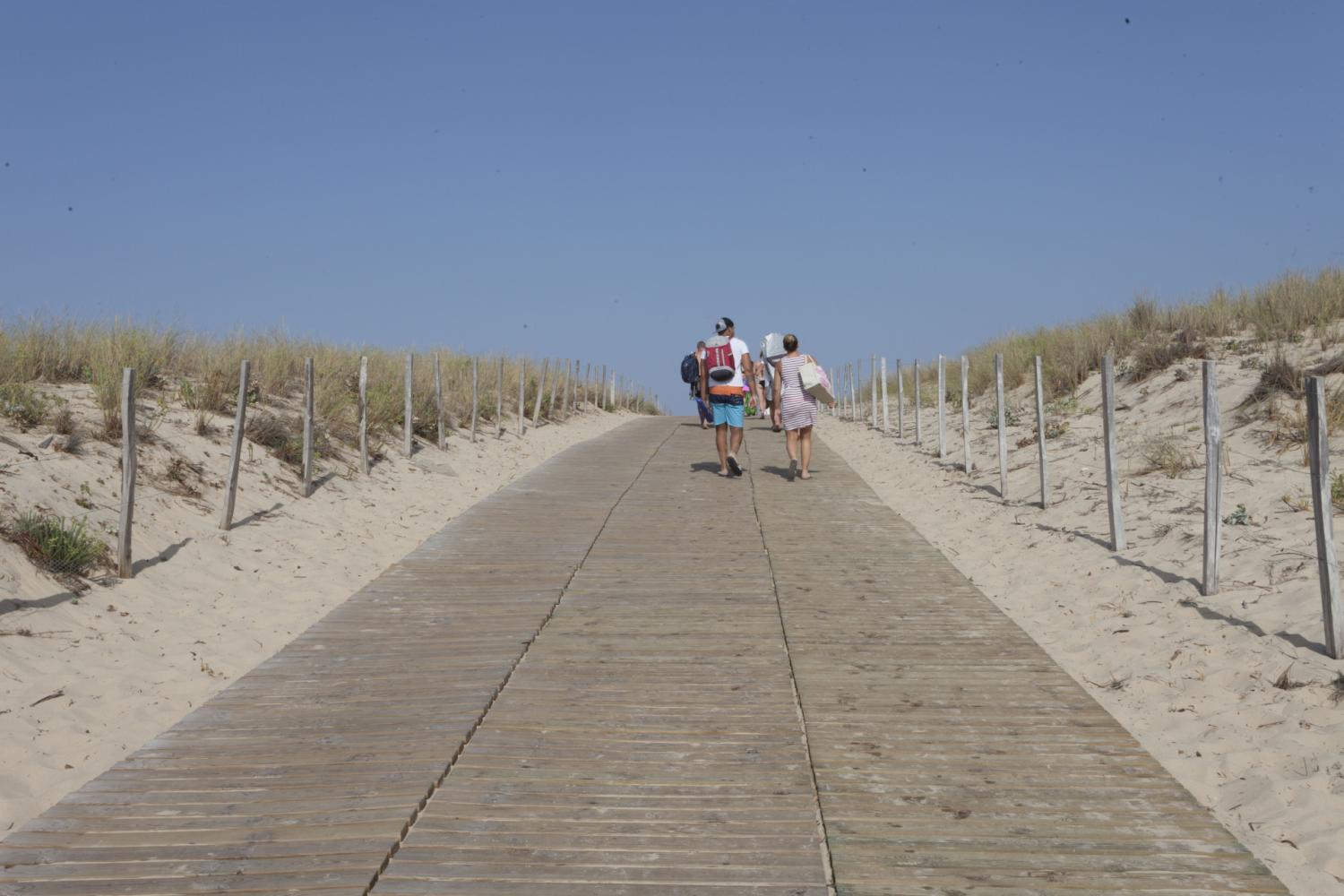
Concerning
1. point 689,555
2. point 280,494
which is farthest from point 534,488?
point 689,555

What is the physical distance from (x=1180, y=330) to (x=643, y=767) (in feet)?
56.2

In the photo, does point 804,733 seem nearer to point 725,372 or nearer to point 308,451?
point 308,451

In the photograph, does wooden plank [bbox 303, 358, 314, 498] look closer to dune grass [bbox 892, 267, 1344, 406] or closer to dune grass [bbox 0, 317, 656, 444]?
dune grass [bbox 0, 317, 656, 444]

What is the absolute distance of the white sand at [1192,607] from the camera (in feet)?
15.7

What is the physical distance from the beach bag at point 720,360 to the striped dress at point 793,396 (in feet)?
2.54

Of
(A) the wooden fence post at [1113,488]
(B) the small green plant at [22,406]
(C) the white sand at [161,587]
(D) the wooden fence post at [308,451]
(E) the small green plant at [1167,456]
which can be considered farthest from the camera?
(D) the wooden fence post at [308,451]

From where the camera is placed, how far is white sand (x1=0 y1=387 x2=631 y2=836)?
560 centimetres

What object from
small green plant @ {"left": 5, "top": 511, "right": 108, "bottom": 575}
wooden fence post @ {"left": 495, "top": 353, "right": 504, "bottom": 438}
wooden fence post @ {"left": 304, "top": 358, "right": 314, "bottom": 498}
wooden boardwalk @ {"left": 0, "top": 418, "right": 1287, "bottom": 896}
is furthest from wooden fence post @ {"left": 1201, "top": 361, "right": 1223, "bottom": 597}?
wooden fence post @ {"left": 495, "top": 353, "right": 504, "bottom": 438}

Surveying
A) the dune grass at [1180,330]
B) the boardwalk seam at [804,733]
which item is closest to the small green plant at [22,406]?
the boardwalk seam at [804,733]

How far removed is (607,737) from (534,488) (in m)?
9.38

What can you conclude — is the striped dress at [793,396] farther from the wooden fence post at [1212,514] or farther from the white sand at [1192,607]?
the wooden fence post at [1212,514]

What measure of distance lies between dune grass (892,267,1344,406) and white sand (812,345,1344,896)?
168 centimetres

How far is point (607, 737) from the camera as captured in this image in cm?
523

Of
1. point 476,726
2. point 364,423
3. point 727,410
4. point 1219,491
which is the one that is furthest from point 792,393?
point 476,726
